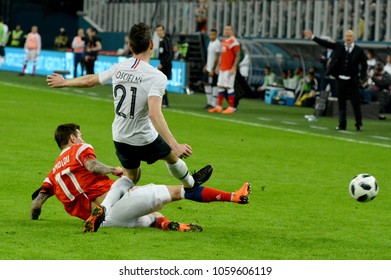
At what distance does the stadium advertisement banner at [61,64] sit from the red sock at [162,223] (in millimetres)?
28266

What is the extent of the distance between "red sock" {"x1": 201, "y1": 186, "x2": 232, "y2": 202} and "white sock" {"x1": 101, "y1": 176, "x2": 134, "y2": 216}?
0.74 meters

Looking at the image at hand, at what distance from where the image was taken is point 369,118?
30750 millimetres

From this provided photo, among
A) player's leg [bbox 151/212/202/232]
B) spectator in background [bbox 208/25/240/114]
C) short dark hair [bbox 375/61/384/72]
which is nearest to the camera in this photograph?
player's leg [bbox 151/212/202/232]

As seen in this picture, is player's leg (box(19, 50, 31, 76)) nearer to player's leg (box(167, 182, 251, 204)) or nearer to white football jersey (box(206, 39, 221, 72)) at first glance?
white football jersey (box(206, 39, 221, 72))

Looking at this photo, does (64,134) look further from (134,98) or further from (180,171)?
(180,171)

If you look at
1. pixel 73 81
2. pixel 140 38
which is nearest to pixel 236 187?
pixel 73 81

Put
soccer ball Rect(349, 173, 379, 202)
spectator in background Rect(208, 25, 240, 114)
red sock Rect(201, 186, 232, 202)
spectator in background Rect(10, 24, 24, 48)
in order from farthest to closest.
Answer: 1. spectator in background Rect(10, 24, 24, 48)
2. spectator in background Rect(208, 25, 240, 114)
3. soccer ball Rect(349, 173, 379, 202)
4. red sock Rect(201, 186, 232, 202)

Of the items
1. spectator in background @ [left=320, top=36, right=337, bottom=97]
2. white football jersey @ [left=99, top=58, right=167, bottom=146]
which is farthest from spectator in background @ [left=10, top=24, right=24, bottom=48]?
white football jersey @ [left=99, top=58, right=167, bottom=146]

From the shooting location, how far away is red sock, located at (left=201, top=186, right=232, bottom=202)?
11820mm

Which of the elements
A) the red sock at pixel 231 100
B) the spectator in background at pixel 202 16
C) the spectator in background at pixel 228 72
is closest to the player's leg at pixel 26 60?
the spectator in background at pixel 202 16

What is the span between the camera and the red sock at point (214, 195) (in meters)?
11.8

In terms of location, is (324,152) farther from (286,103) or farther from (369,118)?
(286,103)
